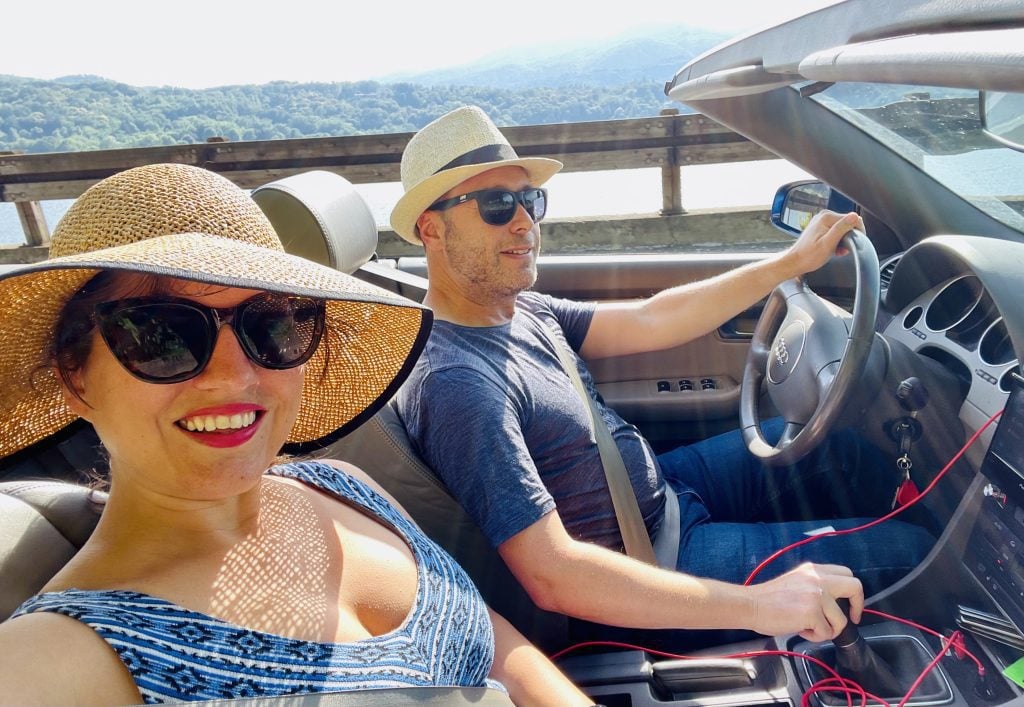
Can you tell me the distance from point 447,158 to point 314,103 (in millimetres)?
6273

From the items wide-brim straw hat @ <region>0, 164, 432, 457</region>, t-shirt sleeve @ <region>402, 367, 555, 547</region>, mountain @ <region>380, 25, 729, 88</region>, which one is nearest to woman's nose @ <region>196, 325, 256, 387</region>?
wide-brim straw hat @ <region>0, 164, 432, 457</region>

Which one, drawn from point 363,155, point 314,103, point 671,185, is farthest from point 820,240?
point 314,103

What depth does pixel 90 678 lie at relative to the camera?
891mm

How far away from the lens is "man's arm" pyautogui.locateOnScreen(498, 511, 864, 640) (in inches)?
62.8

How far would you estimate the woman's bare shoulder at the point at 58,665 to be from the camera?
0.84 meters

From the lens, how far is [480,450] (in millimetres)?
1714

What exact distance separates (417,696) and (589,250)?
18.8 feet

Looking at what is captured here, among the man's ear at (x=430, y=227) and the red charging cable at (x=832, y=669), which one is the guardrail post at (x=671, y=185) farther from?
the red charging cable at (x=832, y=669)

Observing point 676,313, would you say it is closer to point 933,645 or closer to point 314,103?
point 933,645

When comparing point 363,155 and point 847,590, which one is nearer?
point 847,590

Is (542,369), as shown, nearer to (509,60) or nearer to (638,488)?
(638,488)

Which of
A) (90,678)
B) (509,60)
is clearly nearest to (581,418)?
(90,678)

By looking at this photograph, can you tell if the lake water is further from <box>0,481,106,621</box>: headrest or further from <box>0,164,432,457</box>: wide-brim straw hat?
<box>0,164,432,457</box>: wide-brim straw hat

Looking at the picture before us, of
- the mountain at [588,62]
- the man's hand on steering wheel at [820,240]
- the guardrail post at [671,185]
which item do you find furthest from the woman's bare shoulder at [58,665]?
the guardrail post at [671,185]
